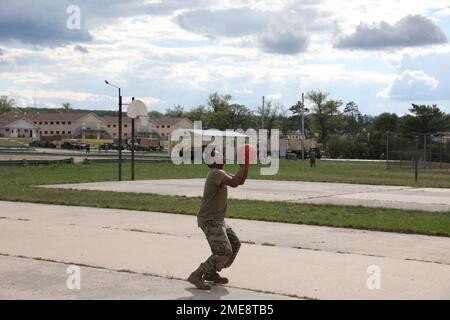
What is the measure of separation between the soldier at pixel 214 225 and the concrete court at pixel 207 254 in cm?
19

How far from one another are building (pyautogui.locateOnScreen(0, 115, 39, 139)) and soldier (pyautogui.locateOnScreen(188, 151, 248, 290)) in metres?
139

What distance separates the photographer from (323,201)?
18500 mm

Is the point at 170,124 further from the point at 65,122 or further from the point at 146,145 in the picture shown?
the point at 146,145

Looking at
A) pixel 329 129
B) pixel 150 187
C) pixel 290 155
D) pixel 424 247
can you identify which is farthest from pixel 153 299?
pixel 329 129

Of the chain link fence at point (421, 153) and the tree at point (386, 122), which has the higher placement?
the tree at point (386, 122)

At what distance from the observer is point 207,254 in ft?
32.0

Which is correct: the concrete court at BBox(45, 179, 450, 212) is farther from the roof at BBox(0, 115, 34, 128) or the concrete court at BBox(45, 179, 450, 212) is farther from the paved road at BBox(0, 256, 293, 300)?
the roof at BBox(0, 115, 34, 128)

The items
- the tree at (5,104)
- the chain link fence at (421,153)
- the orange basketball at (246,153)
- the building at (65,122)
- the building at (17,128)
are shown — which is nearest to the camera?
the orange basketball at (246,153)

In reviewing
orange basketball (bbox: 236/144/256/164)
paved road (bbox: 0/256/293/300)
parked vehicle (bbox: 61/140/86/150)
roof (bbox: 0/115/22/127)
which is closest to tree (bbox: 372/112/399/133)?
parked vehicle (bbox: 61/140/86/150)

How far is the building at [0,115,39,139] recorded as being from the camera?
464 feet

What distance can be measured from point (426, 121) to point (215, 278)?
3307 inches

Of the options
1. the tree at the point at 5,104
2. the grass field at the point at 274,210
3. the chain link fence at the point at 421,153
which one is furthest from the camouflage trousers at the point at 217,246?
the tree at the point at 5,104

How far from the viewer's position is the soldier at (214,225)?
751 centimetres

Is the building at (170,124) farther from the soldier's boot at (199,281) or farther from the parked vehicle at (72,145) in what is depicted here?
the soldier's boot at (199,281)
